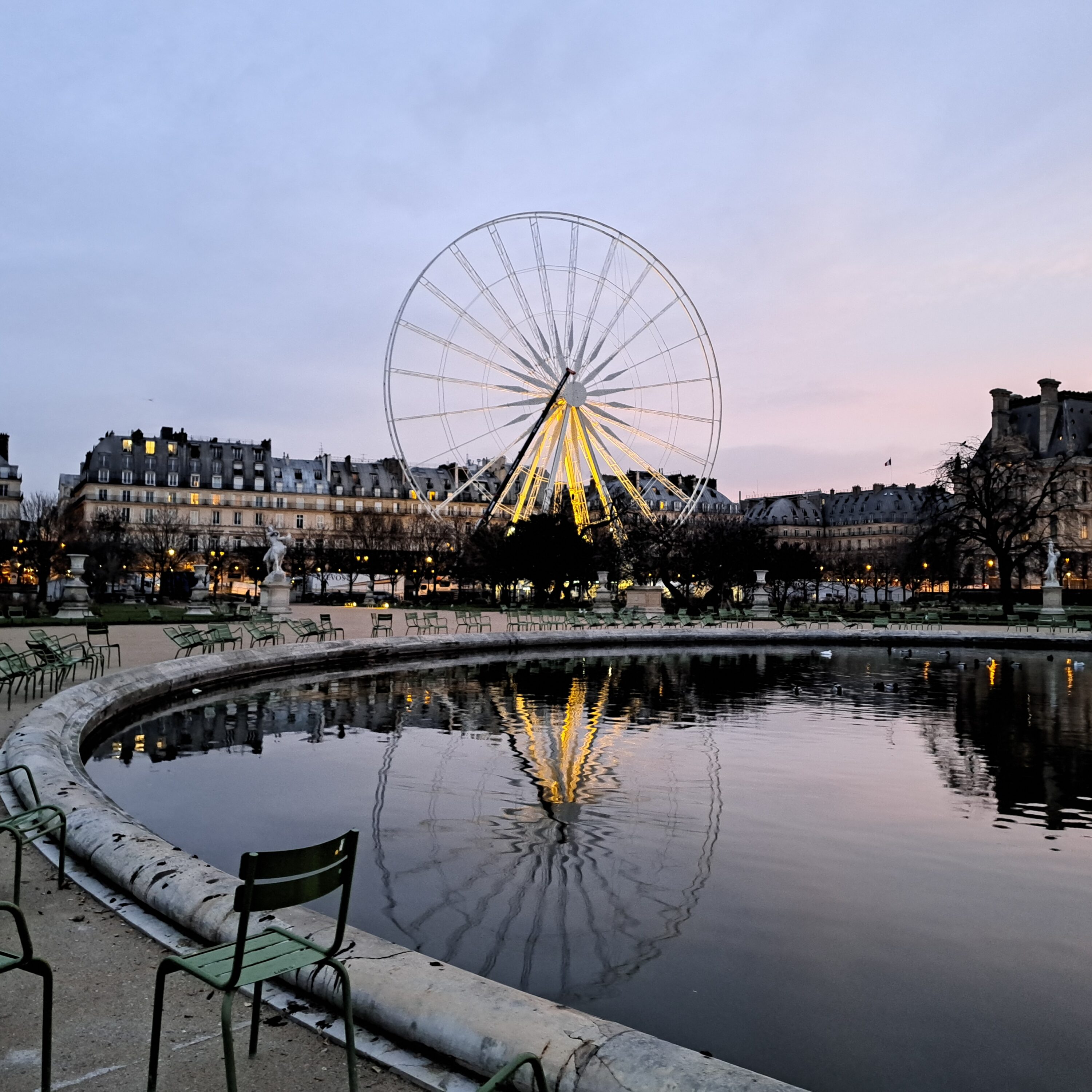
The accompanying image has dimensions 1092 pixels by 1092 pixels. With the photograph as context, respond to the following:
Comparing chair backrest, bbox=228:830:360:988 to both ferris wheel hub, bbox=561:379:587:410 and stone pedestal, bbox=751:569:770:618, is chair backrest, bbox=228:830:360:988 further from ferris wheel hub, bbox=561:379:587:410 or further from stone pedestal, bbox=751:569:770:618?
stone pedestal, bbox=751:569:770:618

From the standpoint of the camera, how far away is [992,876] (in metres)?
7.55

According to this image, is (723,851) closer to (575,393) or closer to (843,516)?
(575,393)

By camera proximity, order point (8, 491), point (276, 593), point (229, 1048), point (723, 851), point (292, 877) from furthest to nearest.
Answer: point (8, 491), point (276, 593), point (723, 851), point (292, 877), point (229, 1048)

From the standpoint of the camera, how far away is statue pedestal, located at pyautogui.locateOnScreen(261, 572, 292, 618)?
35094mm

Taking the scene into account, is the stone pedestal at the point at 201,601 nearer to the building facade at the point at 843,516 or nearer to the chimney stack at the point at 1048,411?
the chimney stack at the point at 1048,411

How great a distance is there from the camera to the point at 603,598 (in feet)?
150

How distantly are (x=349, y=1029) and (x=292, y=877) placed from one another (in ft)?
2.21

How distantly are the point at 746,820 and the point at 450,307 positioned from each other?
94.8 feet

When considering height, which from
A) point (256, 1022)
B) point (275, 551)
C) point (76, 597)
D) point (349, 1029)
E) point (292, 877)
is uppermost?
point (275, 551)

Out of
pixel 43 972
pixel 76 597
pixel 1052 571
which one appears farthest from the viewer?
pixel 1052 571

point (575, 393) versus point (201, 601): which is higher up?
point (575, 393)

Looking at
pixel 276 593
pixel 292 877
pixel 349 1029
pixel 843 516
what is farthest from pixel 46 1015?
pixel 843 516

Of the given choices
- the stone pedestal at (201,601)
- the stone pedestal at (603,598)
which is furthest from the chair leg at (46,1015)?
the stone pedestal at (603,598)

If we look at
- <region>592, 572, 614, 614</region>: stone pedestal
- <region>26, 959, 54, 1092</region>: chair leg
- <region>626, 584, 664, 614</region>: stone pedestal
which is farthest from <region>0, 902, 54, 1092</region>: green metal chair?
<region>626, 584, 664, 614</region>: stone pedestal
